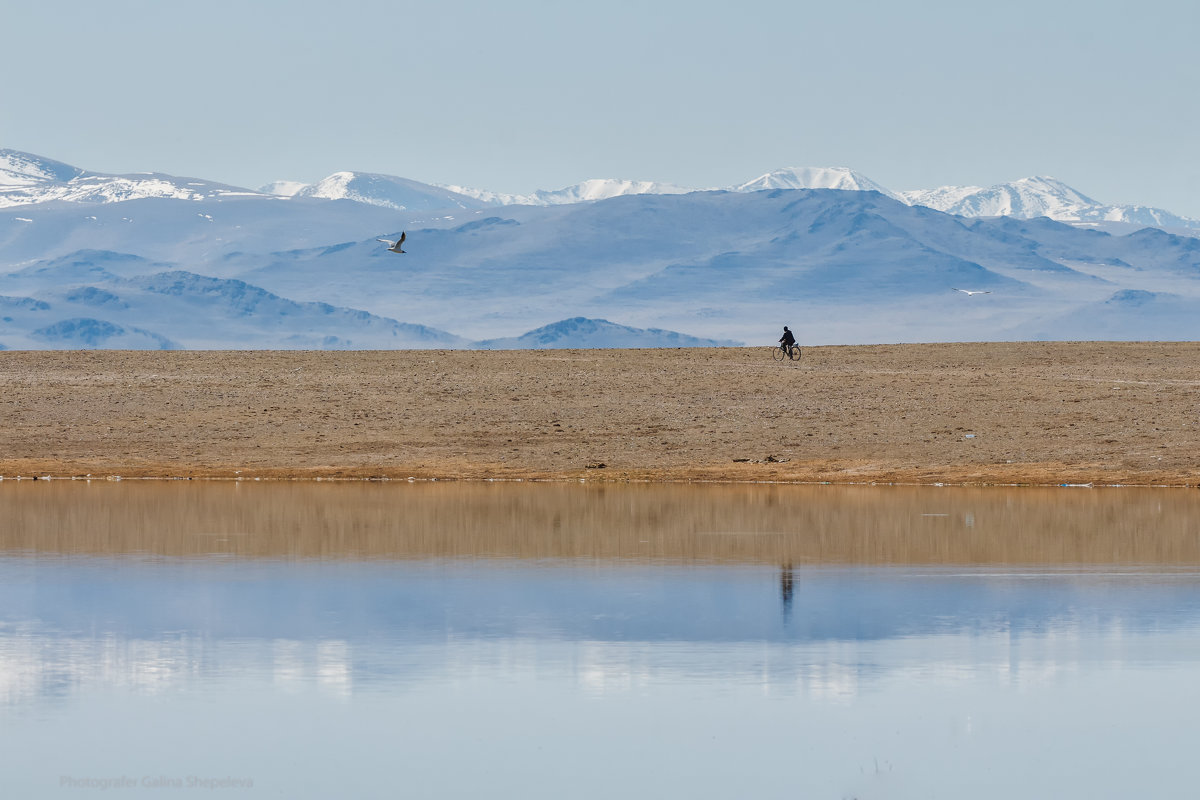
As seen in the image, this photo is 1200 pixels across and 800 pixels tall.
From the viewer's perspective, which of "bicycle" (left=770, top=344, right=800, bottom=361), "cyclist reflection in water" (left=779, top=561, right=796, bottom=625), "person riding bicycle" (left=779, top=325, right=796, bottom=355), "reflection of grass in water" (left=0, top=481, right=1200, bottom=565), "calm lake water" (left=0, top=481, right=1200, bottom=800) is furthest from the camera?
"bicycle" (left=770, top=344, right=800, bottom=361)

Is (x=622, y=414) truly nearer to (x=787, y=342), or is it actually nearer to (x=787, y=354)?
(x=787, y=342)

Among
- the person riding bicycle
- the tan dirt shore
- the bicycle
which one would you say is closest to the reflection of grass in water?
the tan dirt shore

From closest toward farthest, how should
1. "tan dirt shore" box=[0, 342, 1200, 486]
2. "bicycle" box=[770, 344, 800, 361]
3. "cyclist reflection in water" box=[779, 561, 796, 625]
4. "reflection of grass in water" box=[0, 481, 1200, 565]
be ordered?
"cyclist reflection in water" box=[779, 561, 796, 625] < "reflection of grass in water" box=[0, 481, 1200, 565] < "tan dirt shore" box=[0, 342, 1200, 486] < "bicycle" box=[770, 344, 800, 361]

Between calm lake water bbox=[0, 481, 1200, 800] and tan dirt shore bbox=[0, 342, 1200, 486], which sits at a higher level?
tan dirt shore bbox=[0, 342, 1200, 486]

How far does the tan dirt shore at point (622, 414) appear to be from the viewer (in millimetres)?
48594

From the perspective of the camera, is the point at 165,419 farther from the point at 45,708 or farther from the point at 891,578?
the point at 45,708

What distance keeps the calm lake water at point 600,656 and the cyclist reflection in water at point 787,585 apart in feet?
0.36

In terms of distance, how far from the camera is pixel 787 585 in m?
26.9

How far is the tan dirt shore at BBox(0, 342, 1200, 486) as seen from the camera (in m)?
48.6

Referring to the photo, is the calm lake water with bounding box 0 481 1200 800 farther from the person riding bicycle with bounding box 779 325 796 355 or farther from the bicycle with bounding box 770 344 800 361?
the bicycle with bounding box 770 344 800 361

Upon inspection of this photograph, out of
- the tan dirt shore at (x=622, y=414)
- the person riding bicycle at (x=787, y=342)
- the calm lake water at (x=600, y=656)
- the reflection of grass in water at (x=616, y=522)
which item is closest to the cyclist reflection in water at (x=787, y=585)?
the calm lake water at (x=600, y=656)

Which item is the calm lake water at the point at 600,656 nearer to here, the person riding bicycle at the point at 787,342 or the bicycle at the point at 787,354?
the person riding bicycle at the point at 787,342

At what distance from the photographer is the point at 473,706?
59.3 ft

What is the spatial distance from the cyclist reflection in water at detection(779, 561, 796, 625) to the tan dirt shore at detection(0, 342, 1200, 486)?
18.2m
